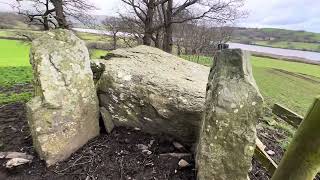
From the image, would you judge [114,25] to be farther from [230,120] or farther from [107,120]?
[230,120]

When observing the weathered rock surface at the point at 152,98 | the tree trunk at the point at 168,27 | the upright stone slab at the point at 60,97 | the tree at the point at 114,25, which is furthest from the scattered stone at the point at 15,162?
the tree at the point at 114,25

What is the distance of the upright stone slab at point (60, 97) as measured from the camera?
476cm

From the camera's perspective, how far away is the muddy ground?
14.8 feet

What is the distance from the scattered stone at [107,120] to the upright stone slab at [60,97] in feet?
0.81

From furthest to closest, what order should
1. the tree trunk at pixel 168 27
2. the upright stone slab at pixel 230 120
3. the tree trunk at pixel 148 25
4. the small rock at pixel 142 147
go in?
the tree trunk at pixel 168 27 < the tree trunk at pixel 148 25 < the small rock at pixel 142 147 < the upright stone slab at pixel 230 120

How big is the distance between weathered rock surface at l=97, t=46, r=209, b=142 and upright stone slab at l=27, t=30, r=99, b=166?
39 cm

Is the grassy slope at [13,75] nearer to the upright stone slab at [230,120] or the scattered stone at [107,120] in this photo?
the scattered stone at [107,120]

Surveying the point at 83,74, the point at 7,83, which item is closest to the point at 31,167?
the point at 83,74

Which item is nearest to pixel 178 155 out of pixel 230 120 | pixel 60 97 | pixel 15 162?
pixel 230 120

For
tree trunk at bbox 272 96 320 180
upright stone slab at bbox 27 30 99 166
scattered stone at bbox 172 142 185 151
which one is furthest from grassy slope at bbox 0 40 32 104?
tree trunk at bbox 272 96 320 180

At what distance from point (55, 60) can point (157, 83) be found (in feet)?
5.82

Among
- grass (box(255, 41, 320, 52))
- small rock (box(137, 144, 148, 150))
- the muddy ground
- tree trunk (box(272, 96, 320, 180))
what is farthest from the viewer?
grass (box(255, 41, 320, 52))

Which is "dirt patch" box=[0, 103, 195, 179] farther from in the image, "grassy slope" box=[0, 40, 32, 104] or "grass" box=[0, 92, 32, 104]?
"grassy slope" box=[0, 40, 32, 104]

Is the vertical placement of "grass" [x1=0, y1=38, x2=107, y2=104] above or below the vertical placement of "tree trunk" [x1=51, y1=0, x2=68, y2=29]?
below
